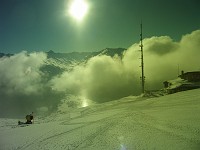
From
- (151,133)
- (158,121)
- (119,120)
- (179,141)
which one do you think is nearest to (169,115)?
(158,121)

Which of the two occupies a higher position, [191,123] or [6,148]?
[191,123]

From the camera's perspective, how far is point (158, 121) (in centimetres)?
2298

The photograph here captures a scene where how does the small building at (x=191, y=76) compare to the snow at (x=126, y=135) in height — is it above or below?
above

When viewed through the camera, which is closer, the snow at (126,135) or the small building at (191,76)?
the snow at (126,135)

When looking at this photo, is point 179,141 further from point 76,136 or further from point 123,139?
point 76,136

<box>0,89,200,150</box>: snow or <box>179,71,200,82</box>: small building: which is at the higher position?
<box>179,71,200,82</box>: small building

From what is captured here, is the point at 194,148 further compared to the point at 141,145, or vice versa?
the point at 141,145

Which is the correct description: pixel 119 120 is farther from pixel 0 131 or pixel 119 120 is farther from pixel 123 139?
pixel 0 131

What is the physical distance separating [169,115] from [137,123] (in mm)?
3023

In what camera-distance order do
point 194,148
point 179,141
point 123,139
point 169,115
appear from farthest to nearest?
point 169,115 → point 123,139 → point 179,141 → point 194,148

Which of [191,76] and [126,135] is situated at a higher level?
[191,76]

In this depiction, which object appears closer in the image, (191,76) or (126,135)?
(126,135)

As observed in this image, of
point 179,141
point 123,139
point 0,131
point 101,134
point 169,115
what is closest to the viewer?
point 179,141

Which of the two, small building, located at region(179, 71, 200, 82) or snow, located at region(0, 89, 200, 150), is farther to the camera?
small building, located at region(179, 71, 200, 82)
